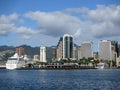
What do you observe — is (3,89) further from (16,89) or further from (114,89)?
(114,89)

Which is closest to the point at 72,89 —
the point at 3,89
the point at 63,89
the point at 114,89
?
the point at 63,89

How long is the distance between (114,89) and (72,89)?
805 cm

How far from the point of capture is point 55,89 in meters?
74.4

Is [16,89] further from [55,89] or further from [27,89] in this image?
[55,89]

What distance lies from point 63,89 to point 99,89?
689cm

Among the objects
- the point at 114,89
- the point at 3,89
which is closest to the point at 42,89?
the point at 3,89

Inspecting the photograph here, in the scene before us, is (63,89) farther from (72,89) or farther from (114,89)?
(114,89)

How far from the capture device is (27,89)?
242ft

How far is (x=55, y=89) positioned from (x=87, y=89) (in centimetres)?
619

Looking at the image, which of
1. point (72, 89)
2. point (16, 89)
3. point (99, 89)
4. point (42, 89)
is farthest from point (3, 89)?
point (99, 89)

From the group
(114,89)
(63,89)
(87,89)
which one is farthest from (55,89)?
(114,89)

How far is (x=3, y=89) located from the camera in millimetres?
73812

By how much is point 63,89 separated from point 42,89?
4037mm

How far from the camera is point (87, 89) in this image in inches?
2923
